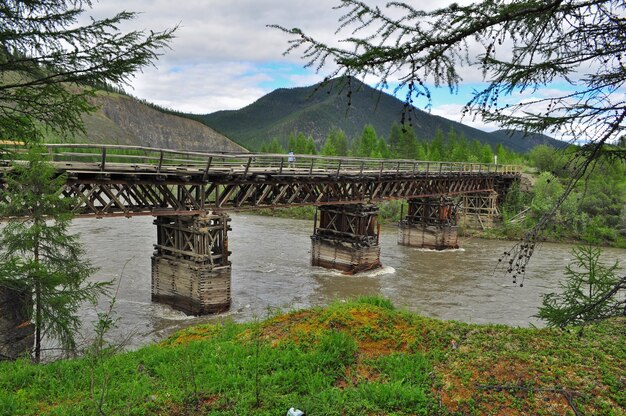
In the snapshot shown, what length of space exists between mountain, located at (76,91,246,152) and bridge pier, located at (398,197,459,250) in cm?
8234

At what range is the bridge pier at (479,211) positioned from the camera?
47188 millimetres

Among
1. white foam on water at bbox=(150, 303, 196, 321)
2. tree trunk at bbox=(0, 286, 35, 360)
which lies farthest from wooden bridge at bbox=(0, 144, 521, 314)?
tree trunk at bbox=(0, 286, 35, 360)

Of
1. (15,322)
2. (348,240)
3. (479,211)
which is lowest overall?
(15,322)

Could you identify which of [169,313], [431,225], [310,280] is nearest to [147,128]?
[431,225]

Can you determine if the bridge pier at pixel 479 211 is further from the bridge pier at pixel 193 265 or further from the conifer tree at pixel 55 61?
the conifer tree at pixel 55 61

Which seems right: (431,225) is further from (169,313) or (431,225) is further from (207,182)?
(169,313)

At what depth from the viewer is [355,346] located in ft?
27.0

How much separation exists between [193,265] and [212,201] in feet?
11.0

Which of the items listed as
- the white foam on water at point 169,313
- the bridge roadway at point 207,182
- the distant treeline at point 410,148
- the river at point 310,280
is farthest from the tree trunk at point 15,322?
the distant treeline at point 410,148

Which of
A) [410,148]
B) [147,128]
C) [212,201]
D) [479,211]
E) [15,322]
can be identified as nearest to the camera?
[15,322]

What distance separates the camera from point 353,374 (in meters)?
7.52

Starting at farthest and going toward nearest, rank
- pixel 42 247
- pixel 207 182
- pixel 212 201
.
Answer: pixel 212 201 < pixel 207 182 < pixel 42 247

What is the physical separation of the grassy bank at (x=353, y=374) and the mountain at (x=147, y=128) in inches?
3976

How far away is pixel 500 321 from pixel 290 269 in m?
13.4
